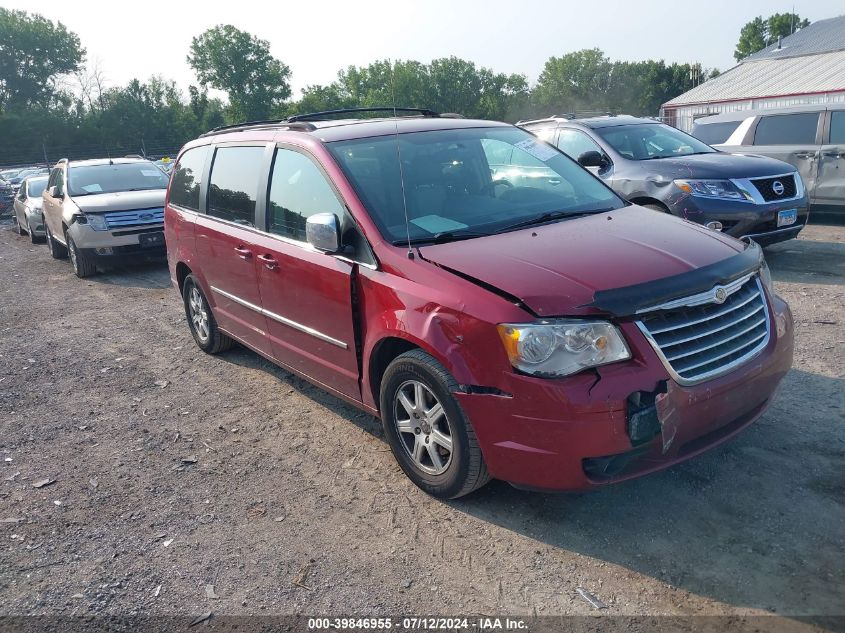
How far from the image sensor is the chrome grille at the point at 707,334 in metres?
3.12

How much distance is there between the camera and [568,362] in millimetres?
3029

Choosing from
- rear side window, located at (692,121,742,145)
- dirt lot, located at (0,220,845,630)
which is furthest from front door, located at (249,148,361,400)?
rear side window, located at (692,121,742,145)

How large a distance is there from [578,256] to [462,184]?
3.61 feet

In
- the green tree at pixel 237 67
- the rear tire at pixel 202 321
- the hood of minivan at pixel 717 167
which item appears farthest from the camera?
the green tree at pixel 237 67

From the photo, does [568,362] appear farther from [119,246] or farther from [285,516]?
[119,246]

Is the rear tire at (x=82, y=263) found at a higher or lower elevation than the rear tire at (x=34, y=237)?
higher

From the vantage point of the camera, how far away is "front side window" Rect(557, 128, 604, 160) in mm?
8800

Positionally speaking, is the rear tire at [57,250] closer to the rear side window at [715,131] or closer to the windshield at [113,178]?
the windshield at [113,178]

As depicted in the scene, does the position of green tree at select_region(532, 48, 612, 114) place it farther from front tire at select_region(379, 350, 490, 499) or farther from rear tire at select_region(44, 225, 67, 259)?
front tire at select_region(379, 350, 490, 499)

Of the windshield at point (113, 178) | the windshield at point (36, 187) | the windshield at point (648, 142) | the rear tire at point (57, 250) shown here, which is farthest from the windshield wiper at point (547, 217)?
the windshield at point (36, 187)

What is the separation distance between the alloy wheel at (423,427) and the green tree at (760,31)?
10313cm

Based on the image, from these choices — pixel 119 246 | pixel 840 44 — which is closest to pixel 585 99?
pixel 840 44

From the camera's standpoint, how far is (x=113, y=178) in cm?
1189

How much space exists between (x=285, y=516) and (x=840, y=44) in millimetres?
50744
